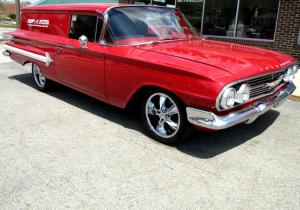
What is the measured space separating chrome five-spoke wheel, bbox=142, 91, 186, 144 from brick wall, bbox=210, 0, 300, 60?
6219 millimetres

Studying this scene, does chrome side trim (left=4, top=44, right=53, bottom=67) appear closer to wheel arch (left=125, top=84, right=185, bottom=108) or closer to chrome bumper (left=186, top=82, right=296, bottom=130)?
wheel arch (left=125, top=84, right=185, bottom=108)

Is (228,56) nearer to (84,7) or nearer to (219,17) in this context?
(84,7)

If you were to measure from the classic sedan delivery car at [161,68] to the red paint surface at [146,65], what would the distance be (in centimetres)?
1

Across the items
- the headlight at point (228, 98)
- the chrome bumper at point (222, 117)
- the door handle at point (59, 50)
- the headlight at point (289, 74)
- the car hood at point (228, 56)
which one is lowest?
the chrome bumper at point (222, 117)

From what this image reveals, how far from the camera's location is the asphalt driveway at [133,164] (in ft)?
9.50

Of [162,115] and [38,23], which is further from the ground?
[38,23]

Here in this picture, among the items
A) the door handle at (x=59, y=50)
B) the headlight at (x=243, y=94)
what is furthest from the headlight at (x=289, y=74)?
the door handle at (x=59, y=50)

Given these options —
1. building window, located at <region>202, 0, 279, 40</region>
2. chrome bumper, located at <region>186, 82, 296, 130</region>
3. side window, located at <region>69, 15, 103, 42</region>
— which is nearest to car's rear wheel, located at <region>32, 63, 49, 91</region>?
side window, located at <region>69, 15, 103, 42</region>

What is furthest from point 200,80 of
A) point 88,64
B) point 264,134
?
point 88,64

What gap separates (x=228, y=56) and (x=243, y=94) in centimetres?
61

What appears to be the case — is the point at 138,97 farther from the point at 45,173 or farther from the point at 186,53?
the point at 45,173

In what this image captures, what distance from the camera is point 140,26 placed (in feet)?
14.6

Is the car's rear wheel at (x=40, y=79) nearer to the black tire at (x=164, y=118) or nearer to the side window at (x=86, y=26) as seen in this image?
the side window at (x=86, y=26)

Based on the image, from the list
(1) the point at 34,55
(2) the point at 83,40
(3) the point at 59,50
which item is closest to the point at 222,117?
(2) the point at 83,40
